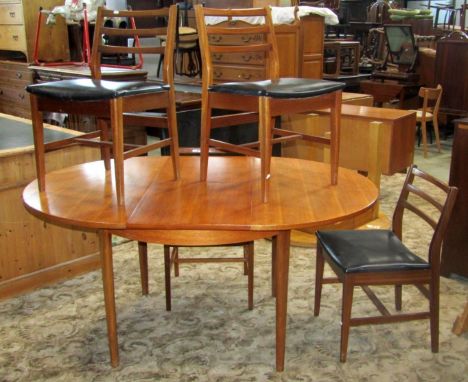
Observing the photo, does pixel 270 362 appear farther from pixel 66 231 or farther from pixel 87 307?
pixel 66 231

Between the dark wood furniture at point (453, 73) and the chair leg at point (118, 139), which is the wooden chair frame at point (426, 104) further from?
the chair leg at point (118, 139)

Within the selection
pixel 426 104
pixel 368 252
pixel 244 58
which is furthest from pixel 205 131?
pixel 426 104

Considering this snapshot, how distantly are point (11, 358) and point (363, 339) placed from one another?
1436 millimetres

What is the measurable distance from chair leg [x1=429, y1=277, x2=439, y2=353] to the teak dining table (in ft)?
1.38

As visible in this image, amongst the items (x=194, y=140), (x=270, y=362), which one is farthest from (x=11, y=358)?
(x=194, y=140)

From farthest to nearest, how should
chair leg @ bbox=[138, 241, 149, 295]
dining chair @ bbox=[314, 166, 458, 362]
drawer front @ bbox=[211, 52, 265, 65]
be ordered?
drawer front @ bbox=[211, 52, 265, 65] < chair leg @ bbox=[138, 241, 149, 295] < dining chair @ bbox=[314, 166, 458, 362]

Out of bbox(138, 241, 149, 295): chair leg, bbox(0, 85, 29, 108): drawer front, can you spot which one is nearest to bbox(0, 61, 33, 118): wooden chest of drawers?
bbox(0, 85, 29, 108): drawer front

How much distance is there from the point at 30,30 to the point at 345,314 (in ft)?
15.8

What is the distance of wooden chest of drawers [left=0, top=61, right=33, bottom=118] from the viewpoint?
540cm

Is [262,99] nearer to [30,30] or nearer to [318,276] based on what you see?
[318,276]

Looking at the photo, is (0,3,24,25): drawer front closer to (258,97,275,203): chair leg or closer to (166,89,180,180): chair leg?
(166,89,180,180): chair leg

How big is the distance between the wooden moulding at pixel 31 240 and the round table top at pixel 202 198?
0.36 m

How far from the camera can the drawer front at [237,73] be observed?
4.92 meters

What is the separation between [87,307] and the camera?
103 inches
